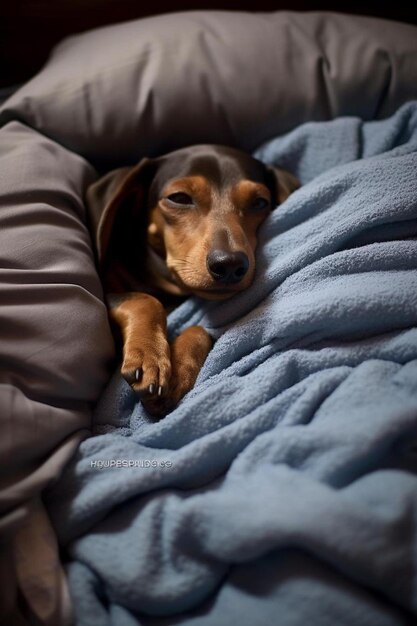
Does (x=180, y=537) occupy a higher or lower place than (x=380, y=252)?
lower

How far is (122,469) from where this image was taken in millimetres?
1044

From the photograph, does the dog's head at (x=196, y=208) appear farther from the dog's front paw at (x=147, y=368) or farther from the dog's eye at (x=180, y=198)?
the dog's front paw at (x=147, y=368)

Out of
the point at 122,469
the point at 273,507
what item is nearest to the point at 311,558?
the point at 273,507

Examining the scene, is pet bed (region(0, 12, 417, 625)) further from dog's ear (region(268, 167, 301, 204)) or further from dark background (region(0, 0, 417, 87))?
dark background (region(0, 0, 417, 87))

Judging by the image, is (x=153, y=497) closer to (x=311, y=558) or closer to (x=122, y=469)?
(x=122, y=469)

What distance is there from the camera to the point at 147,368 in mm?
1200

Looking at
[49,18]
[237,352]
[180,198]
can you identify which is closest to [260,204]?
[180,198]

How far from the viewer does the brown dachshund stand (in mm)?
1275

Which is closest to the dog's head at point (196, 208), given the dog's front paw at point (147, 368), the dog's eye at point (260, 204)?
the dog's eye at point (260, 204)

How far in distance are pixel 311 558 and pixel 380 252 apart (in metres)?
0.74

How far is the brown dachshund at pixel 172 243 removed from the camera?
50.2 inches

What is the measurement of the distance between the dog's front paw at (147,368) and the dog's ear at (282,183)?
776mm

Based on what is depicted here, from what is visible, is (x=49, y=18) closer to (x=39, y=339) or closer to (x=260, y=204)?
(x=260, y=204)

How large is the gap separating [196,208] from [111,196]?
0.88 feet
